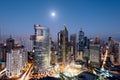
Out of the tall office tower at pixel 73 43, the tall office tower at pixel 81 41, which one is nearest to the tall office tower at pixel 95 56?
the tall office tower at pixel 73 43

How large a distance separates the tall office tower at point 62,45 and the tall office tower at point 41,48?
1559mm

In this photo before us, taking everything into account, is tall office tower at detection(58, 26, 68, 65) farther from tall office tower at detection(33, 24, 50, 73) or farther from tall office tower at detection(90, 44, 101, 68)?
tall office tower at detection(90, 44, 101, 68)

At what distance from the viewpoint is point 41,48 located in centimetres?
1614

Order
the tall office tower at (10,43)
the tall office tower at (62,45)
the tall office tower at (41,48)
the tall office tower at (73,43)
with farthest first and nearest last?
1. the tall office tower at (73,43)
2. the tall office tower at (62,45)
3. the tall office tower at (10,43)
4. the tall office tower at (41,48)

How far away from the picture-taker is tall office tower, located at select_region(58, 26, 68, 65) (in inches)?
690

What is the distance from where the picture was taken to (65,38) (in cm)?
1844

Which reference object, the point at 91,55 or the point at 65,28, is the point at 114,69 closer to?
the point at 91,55

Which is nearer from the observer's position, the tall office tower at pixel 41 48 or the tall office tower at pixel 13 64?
the tall office tower at pixel 13 64

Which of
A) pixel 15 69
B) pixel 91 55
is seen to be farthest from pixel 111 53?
pixel 15 69

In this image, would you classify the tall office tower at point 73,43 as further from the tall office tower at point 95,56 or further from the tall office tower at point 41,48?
the tall office tower at point 41,48

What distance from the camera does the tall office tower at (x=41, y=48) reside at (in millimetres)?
15695

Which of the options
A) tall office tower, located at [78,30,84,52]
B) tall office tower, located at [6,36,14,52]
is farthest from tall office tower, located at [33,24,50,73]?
tall office tower, located at [78,30,84,52]

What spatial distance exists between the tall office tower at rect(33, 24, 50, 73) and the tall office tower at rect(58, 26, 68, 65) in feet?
5.11

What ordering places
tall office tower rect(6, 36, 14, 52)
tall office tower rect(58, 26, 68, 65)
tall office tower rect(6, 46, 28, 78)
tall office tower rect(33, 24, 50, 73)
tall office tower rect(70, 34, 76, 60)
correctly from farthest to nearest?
tall office tower rect(70, 34, 76, 60) < tall office tower rect(58, 26, 68, 65) < tall office tower rect(6, 36, 14, 52) < tall office tower rect(33, 24, 50, 73) < tall office tower rect(6, 46, 28, 78)
